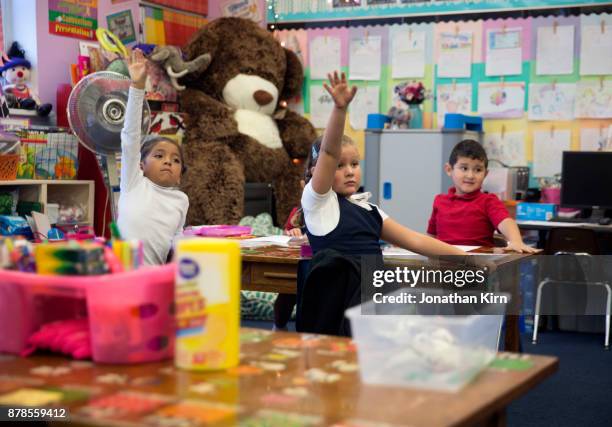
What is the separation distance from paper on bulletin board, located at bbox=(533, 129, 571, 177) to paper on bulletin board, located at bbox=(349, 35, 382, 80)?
1.22 metres

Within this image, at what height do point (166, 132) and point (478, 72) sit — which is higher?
point (478, 72)

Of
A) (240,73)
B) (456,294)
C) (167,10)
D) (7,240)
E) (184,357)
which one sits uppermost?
(167,10)

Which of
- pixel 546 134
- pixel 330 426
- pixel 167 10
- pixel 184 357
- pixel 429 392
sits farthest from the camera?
pixel 167 10

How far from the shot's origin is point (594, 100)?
17.8ft

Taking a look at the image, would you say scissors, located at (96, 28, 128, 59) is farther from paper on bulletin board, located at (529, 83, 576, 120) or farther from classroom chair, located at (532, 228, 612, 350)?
classroom chair, located at (532, 228, 612, 350)

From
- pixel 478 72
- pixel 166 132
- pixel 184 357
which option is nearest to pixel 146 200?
pixel 184 357

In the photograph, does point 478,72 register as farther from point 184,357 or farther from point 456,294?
point 184,357

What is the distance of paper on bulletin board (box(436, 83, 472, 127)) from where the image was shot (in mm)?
5785

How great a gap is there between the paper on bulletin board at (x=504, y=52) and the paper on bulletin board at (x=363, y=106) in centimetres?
81

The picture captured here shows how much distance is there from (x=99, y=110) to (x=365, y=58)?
7.68 ft

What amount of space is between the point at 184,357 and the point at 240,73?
4.59m

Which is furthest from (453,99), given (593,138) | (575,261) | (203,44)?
(203,44)

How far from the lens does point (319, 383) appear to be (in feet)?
4.23

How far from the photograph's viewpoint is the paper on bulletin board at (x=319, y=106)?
6250 millimetres
